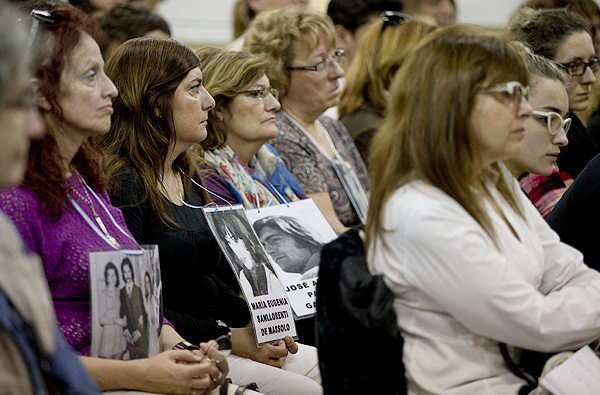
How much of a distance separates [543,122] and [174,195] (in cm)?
127

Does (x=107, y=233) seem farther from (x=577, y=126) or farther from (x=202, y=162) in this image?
(x=577, y=126)

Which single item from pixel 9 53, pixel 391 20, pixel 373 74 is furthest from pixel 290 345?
pixel 391 20

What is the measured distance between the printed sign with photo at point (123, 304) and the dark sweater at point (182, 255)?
408mm

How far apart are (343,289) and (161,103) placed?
1078 millimetres

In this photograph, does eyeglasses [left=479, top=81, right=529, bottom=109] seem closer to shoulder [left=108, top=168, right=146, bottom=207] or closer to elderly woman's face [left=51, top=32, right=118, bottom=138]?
elderly woman's face [left=51, top=32, right=118, bottom=138]

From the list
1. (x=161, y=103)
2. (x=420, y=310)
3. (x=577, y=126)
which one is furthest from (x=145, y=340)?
(x=577, y=126)

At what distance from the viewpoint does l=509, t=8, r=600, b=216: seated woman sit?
3.27 m

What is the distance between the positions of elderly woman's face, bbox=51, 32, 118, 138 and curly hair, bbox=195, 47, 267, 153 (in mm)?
1097

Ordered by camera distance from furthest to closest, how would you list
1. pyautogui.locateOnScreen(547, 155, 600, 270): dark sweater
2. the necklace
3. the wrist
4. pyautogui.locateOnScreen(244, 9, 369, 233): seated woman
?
pyautogui.locateOnScreen(244, 9, 369, 233): seated woman, pyautogui.locateOnScreen(547, 155, 600, 270): dark sweater, the wrist, the necklace

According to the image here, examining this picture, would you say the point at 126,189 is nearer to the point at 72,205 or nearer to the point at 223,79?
the point at 72,205

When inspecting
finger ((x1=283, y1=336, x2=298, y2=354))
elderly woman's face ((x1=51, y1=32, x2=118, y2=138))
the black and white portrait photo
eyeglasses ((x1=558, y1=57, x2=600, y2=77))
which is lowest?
finger ((x1=283, y1=336, x2=298, y2=354))

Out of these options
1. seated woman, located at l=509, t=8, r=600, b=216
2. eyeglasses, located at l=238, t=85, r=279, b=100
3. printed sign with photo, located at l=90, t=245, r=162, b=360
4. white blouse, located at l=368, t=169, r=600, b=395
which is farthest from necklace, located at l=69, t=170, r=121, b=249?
seated woman, located at l=509, t=8, r=600, b=216

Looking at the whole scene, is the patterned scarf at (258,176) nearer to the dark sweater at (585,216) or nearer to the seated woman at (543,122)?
the seated woman at (543,122)

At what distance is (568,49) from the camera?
10.7 feet
